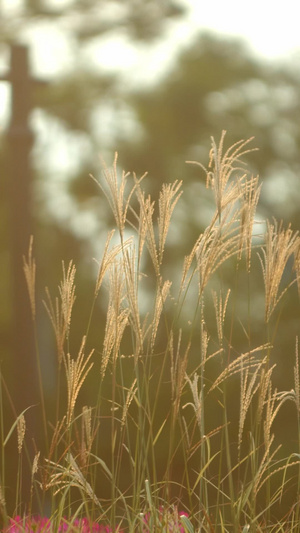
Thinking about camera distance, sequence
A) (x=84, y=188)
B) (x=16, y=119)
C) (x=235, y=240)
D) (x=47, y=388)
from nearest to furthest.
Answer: (x=235, y=240)
(x=16, y=119)
(x=47, y=388)
(x=84, y=188)

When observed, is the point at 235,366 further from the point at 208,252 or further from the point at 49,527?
the point at 49,527

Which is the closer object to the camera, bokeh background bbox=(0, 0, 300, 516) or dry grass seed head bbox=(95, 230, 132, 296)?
dry grass seed head bbox=(95, 230, 132, 296)

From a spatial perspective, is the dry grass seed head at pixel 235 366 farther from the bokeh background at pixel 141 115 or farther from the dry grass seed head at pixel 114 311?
the bokeh background at pixel 141 115

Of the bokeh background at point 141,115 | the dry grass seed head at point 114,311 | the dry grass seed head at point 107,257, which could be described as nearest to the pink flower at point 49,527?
the dry grass seed head at point 114,311

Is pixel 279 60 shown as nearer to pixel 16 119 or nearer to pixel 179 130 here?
pixel 179 130

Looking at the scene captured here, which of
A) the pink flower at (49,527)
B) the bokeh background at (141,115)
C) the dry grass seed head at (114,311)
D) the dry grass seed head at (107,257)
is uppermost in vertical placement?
the bokeh background at (141,115)

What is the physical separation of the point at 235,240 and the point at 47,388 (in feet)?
25.3

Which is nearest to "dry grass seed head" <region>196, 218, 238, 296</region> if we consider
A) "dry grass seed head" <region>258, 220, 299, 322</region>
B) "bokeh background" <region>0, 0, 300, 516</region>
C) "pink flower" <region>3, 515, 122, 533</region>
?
"dry grass seed head" <region>258, 220, 299, 322</region>

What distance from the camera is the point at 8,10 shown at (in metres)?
11.0

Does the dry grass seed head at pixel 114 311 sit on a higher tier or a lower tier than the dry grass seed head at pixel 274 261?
lower

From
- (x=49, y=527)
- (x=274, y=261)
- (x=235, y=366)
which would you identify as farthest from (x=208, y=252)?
(x=49, y=527)

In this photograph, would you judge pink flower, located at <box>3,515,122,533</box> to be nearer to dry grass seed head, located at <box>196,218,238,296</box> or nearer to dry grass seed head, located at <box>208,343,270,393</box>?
dry grass seed head, located at <box>208,343,270,393</box>

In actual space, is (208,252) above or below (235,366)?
above

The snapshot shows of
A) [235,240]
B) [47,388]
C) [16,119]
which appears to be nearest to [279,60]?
[47,388]
